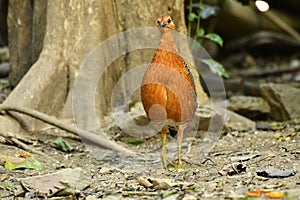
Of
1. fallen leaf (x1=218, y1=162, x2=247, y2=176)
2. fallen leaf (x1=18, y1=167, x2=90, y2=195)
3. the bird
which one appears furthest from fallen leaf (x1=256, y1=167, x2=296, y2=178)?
fallen leaf (x1=18, y1=167, x2=90, y2=195)

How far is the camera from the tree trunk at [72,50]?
533 centimetres

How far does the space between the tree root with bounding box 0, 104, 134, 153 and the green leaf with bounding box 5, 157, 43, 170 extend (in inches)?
24.1

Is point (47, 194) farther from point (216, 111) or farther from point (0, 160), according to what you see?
point (216, 111)

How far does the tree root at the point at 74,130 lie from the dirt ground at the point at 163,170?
6 centimetres

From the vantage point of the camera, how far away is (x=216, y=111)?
5609mm

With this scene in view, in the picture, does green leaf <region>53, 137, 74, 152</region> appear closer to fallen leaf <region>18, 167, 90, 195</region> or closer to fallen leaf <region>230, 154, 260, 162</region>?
fallen leaf <region>18, 167, 90, 195</region>

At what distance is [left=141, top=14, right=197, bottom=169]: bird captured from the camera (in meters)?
3.94

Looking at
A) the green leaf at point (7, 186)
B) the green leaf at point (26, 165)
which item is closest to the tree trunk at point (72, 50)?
the green leaf at point (26, 165)

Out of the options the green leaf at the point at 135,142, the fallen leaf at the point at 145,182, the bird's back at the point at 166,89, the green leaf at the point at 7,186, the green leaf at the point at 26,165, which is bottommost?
the green leaf at the point at 135,142

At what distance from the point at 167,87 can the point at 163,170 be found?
0.58 metres

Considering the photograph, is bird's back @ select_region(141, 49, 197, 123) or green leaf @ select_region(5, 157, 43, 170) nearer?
bird's back @ select_region(141, 49, 197, 123)

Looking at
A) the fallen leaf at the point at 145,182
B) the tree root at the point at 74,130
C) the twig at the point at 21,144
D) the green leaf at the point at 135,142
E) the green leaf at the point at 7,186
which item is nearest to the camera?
the fallen leaf at the point at 145,182

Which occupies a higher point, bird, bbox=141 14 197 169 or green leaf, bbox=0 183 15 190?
bird, bbox=141 14 197 169

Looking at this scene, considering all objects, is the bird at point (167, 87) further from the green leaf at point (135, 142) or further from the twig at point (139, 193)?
the green leaf at point (135, 142)
